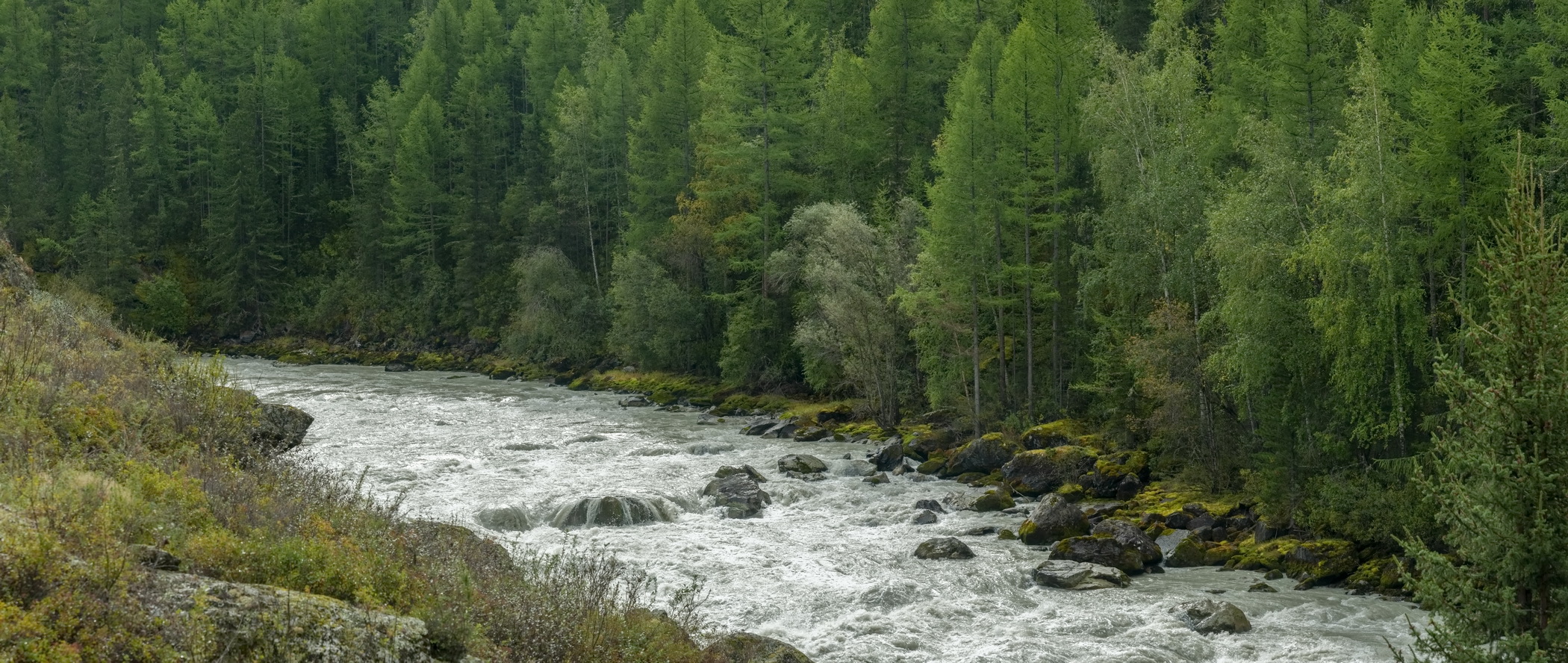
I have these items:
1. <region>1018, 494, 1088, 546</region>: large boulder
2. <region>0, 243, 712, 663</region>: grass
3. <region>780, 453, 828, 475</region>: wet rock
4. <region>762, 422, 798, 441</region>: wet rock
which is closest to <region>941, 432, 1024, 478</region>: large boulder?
<region>780, 453, 828, 475</region>: wet rock

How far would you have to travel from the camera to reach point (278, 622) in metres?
8.04

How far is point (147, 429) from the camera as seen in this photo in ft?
43.0

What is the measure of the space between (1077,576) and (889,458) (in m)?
12.4

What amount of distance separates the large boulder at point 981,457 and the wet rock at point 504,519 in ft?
40.5

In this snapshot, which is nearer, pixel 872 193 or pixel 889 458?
pixel 889 458

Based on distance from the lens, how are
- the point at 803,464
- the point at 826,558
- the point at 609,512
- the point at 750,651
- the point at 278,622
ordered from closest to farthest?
the point at 278,622
the point at 750,651
the point at 826,558
the point at 609,512
the point at 803,464

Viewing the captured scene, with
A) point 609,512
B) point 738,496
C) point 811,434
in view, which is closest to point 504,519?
point 609,512

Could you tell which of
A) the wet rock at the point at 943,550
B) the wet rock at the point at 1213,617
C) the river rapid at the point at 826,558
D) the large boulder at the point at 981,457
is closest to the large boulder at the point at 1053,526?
the river rapid at the point at 826,558

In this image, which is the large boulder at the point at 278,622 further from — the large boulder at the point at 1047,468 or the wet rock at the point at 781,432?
the wet rock at the point at 781,432

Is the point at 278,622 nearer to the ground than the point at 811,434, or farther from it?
farther from it

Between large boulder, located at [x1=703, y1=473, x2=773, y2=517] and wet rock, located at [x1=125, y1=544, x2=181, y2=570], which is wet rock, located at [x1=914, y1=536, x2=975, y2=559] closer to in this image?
large boulder, located at [x1=703, y1=473, x2=773, y2=517]

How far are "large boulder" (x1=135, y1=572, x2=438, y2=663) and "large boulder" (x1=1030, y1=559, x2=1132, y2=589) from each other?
517 inches

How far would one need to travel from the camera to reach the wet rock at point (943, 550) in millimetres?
20984

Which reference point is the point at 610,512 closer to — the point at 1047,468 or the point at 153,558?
the point at 1047,468
